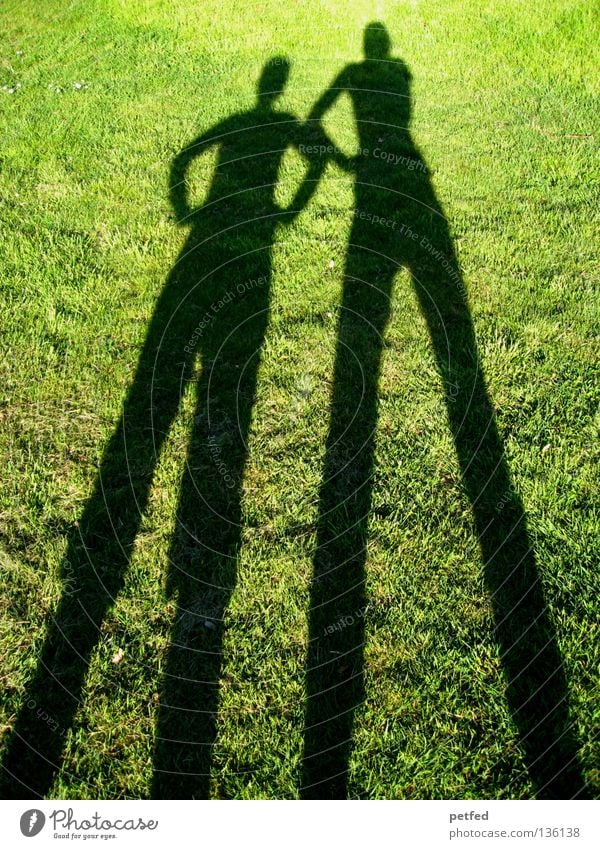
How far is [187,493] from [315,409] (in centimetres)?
108

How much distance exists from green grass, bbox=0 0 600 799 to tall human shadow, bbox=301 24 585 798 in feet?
0.24

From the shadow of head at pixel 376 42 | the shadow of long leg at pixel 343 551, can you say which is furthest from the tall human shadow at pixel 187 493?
the shadow of head at pixel 376 42

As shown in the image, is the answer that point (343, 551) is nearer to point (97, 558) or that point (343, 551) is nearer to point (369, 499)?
point (369, 499)

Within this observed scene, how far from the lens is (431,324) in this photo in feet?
16.1

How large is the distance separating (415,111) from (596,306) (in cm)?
386

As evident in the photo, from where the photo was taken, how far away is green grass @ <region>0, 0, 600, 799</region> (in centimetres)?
310

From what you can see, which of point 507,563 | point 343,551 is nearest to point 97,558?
point 343,551

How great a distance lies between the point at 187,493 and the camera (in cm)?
398

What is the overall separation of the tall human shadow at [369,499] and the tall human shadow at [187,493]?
0.58m

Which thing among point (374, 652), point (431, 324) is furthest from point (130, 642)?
point (431, 324)

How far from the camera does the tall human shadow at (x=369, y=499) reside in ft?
9.96

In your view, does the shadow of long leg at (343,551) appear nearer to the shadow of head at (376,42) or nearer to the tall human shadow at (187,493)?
the tall human shadow at (187,493)

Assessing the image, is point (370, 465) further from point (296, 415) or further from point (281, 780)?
point (281, 780)

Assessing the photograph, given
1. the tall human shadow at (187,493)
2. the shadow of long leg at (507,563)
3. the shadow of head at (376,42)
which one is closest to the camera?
the shadow of long leg at (507,563)
